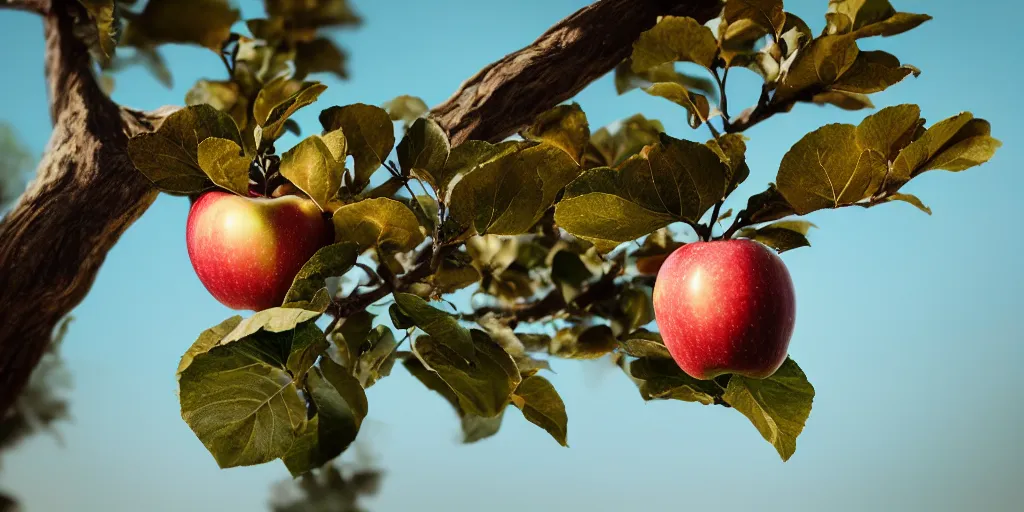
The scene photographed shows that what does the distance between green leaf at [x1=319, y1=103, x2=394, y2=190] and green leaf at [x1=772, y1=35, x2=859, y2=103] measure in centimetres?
28

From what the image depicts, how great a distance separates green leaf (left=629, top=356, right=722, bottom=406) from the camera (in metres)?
0.52

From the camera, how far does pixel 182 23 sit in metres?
0.82

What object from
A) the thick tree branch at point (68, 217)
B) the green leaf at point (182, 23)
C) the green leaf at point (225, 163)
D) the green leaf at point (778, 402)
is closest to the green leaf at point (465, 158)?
the green leaf at point (225, 163)

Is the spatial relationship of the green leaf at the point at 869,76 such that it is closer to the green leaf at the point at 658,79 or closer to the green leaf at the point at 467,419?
the green leaf at the point at 658,79

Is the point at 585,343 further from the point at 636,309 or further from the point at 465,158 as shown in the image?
the point at 465,158

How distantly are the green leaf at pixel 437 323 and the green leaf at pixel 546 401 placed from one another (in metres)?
0.10

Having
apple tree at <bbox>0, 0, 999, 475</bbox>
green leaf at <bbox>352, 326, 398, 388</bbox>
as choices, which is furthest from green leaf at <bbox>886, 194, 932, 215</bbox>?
green leaf at <bbox>352, 326, 398, 388</bbox>

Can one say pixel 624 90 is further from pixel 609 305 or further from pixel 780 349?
pixel 780 349

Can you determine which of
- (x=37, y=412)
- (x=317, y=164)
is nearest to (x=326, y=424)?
(x=317, y=164)

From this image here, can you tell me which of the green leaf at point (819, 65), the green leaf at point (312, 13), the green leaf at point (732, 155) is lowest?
the green leaf at point (732, 155)

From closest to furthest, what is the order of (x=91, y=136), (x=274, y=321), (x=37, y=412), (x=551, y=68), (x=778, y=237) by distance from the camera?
1. (x=274, y=321)
2. (x=778, y=237)
3. (x=551, y=68)
4. (x=91, y=136)
5. (x=37, y=412)

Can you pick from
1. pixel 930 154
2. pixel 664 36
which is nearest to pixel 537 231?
pixel 664 36

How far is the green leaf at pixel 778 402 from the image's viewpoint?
1.60 feet

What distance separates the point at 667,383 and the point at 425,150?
232mm
